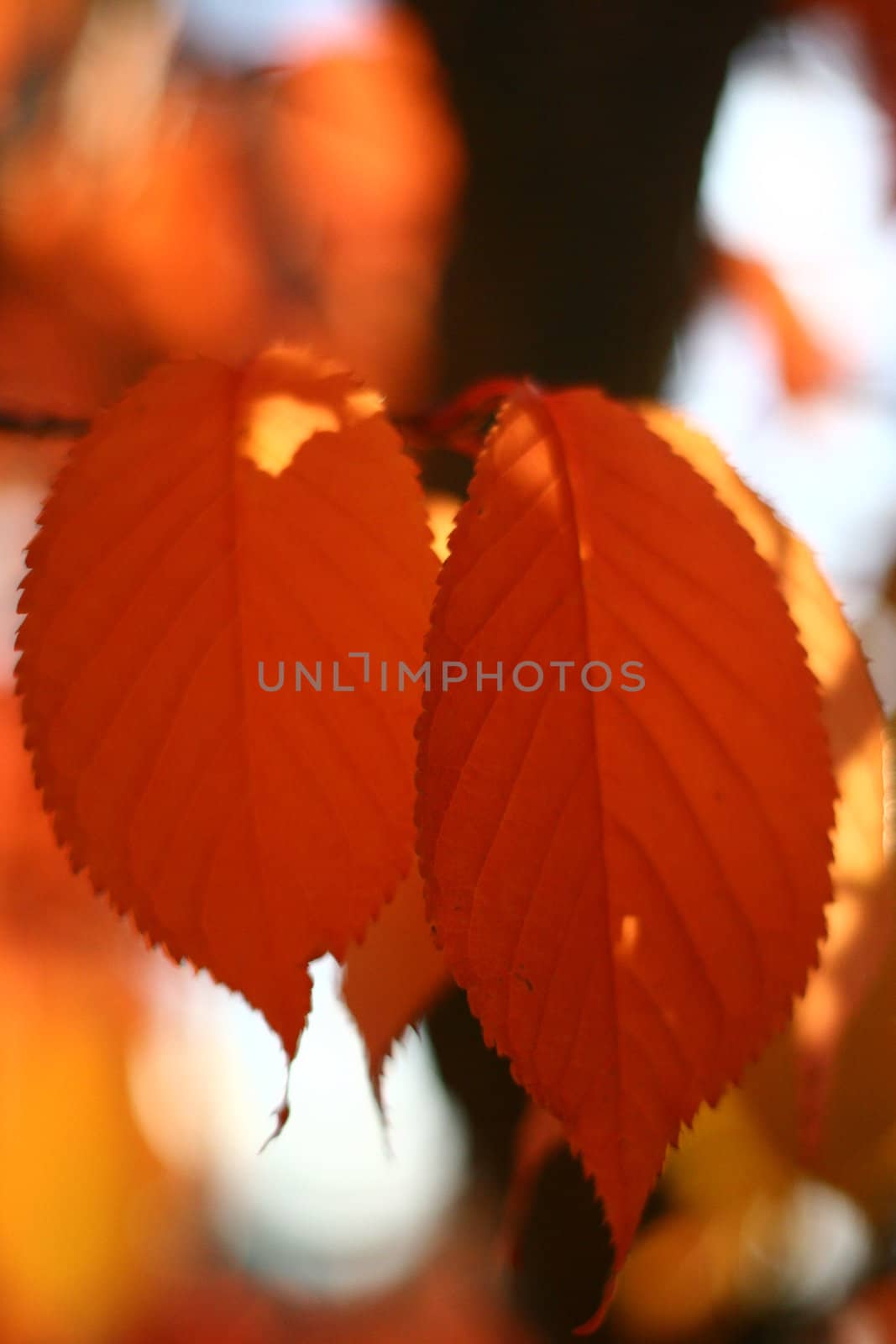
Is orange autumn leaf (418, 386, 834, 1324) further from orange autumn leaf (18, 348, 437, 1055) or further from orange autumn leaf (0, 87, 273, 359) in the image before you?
orange autumn leaf (0, 87, 273, 359)

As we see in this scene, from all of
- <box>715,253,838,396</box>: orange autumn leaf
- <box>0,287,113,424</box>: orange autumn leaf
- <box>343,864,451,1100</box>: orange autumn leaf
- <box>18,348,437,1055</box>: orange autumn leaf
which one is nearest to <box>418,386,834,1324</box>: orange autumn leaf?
<box>18,348,437,1055</box>: orange autumn leaf

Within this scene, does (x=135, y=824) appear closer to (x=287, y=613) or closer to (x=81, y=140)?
(x=287, y=613)

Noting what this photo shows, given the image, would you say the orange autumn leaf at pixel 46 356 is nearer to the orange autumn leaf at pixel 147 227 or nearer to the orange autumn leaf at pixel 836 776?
the orange autumn leaf at pixel 147 227

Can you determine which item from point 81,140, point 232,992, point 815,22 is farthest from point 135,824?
point 81,140

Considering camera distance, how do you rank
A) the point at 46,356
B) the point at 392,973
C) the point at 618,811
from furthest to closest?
the point at 46,356 → the point at 392,973 → the point at 618,811

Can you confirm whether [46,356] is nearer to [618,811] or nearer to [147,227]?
[147,227]

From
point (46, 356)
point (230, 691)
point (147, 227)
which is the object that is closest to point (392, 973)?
point (230, 691)

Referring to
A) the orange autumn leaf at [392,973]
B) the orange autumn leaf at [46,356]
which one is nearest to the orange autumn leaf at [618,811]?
the orange autumn leaf at [392,973]
